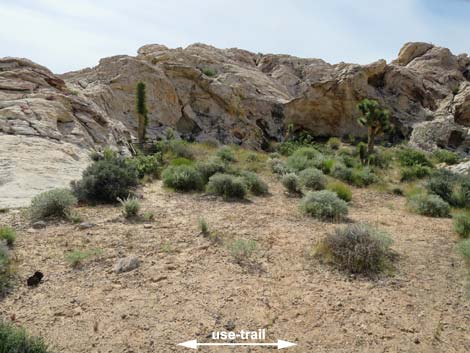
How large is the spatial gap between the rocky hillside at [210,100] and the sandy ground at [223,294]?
18.0ft

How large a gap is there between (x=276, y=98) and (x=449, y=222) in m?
22.4

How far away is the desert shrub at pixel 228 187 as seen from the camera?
9.23 m

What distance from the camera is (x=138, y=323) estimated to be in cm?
347

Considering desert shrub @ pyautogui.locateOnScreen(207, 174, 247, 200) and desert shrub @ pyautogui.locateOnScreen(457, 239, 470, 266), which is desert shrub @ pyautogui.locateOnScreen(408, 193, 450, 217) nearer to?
desert shrub @ pyautogui.locateOnScreen(457, 239, 470, 266)

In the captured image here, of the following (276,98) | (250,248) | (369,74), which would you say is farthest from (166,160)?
(369,74)

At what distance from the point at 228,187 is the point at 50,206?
13.8 feet

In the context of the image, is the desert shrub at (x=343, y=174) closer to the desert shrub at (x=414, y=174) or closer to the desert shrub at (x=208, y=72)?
the desert shrub at (x=414, y=174)

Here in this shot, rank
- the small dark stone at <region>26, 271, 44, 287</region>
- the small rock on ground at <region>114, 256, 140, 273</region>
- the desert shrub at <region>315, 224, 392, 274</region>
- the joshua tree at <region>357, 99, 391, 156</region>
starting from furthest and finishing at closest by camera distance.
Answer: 1. the joshua tree at <region>357, 99, 391, 156</region>
2. the desert shrub at <region>315, 224, 392, 274</region>
3. the small rock on ground at <region>114, 256, 140, 273</region>
4. the small dark stone at <region>26, 271, 44, 287</region>

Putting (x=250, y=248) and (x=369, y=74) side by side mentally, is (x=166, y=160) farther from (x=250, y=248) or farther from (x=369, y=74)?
(x=369, y=74)

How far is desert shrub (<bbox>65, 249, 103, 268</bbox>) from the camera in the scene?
4.71 meters

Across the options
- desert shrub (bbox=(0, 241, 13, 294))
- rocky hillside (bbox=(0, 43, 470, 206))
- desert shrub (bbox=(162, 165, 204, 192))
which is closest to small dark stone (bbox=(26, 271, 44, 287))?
desert shrub (bbox=(0, 241, 13, 294))

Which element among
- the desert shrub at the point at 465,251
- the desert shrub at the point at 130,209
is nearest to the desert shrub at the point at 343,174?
the desert shrub at the point at 465,251

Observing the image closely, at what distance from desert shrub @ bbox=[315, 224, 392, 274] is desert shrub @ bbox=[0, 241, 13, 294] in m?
4.02

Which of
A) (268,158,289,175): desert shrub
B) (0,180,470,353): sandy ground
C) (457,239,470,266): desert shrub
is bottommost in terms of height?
(0,180,470,353): sandy ground
